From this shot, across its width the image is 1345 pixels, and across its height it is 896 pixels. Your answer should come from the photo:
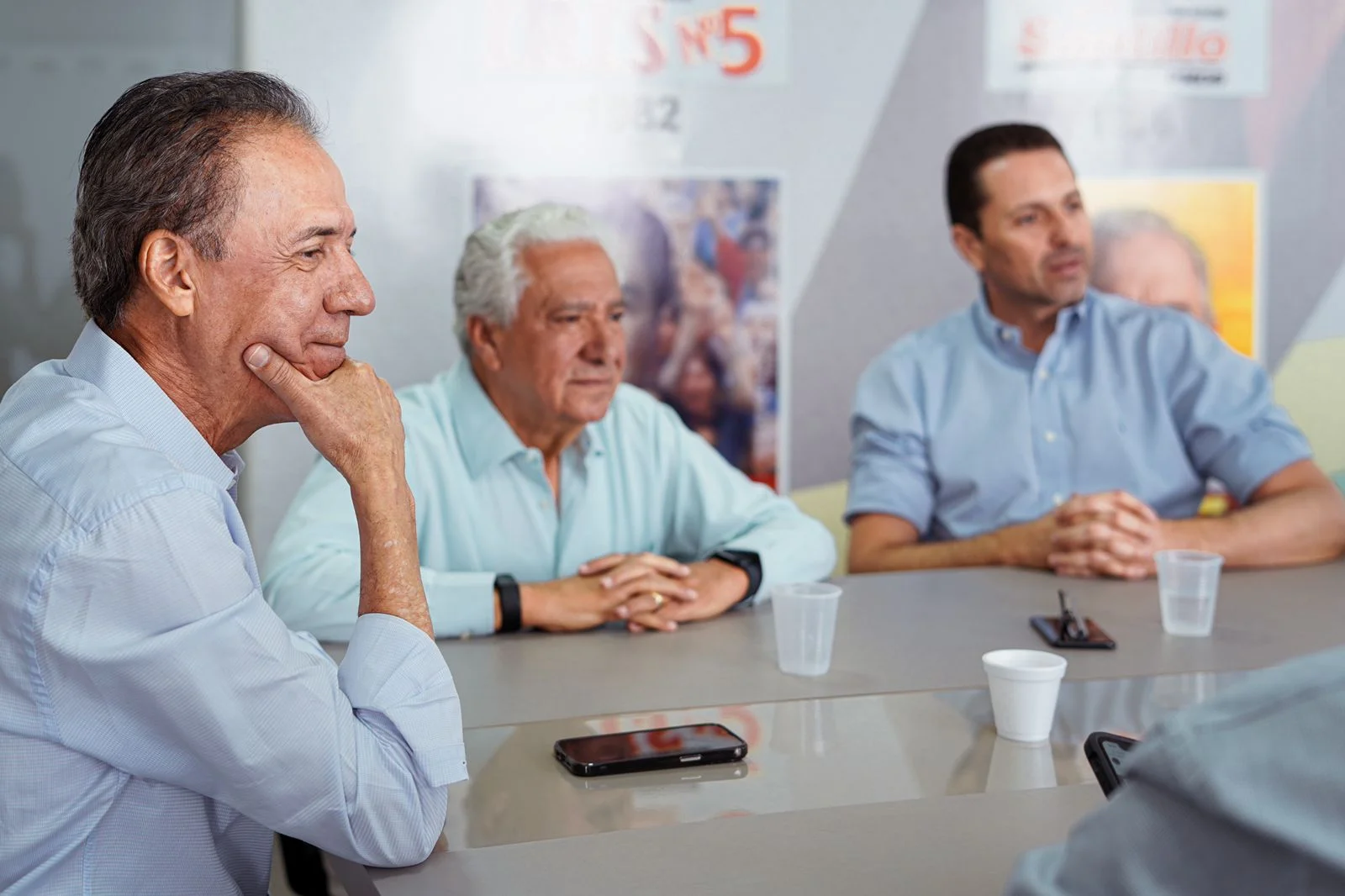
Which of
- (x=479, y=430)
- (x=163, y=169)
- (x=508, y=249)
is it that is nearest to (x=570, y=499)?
(x=479, y=430)

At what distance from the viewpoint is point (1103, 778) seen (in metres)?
1.21

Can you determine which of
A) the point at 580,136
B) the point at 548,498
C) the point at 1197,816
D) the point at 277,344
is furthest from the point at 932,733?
the point at 580,136

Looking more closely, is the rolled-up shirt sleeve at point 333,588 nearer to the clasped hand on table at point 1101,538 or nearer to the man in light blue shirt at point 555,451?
the man in light blue shirt at point 555,451

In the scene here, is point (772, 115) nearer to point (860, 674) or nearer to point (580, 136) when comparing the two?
point (580, 136)

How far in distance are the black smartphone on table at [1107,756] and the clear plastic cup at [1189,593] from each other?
2.43 ft

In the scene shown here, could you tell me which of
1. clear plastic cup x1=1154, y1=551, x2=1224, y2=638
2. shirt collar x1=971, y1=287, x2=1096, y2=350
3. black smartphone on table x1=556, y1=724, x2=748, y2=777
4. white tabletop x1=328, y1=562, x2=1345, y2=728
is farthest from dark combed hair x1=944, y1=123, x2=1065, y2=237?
black smartphone on table x1=556, y1=724, x2=748, y2=777

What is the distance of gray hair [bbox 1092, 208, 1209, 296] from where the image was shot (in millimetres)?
3711

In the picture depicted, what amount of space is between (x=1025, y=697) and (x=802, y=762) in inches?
10.2

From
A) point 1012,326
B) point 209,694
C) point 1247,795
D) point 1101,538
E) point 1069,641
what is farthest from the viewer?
point 1012,326

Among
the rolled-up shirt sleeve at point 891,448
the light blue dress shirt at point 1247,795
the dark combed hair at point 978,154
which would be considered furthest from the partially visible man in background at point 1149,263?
the light blue dress shirt at point 1247,795

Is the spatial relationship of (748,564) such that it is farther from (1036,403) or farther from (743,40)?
(743,40)

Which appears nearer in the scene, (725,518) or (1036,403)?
(725,518)

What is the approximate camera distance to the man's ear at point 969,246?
3.41 meters

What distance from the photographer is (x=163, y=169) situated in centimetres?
126
